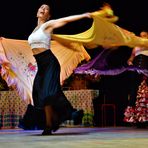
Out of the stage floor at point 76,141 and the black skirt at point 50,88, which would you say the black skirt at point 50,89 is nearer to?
the black skirt at point 50,88

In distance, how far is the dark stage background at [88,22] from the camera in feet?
24.5

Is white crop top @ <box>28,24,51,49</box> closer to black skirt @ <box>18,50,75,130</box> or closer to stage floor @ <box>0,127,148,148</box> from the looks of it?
black skirt @ <box>18,50,75,130</box>

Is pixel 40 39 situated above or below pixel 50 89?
above

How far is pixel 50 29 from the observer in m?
4.36

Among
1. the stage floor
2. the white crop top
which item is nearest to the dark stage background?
the white crop top

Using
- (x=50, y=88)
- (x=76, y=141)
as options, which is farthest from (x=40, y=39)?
(x=76, y=141)

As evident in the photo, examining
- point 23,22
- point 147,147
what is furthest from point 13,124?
point 147,147

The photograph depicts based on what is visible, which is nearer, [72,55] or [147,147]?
[147,147]

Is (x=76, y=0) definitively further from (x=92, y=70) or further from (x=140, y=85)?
(x=140, y=85)

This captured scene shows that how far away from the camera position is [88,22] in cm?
792

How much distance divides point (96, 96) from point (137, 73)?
3.68 feet

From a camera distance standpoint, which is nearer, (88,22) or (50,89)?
(50,89)

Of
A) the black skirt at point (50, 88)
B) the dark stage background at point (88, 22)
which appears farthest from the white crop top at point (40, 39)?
the dark stage background at point (88, 22)

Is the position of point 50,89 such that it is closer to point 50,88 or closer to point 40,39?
point 50,88
